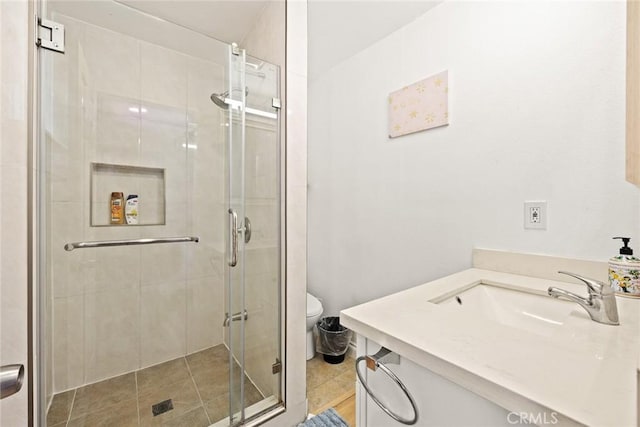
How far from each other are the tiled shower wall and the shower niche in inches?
1.1

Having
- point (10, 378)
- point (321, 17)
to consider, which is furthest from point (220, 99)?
point (10, 378)

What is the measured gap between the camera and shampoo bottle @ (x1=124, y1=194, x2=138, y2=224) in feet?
5.65

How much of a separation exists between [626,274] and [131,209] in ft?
7.83

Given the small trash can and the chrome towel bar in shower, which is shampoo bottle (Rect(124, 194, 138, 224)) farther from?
the small trash can

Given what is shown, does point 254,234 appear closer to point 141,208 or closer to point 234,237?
point 234,237

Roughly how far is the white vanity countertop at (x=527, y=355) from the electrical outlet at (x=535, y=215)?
41 cm

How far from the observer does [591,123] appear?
1.02 metres

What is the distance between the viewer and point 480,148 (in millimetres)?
1332

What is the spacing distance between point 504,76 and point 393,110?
601 mm

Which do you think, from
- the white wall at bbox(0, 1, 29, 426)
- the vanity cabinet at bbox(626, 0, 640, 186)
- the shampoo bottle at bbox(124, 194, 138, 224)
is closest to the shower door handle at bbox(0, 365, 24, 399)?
the white wall at bbox(0, 1, 29, 426)

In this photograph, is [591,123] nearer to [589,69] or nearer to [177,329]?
Result: [589,69]

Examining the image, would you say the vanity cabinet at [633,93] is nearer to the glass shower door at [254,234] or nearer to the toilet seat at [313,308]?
the glass shower door at [254,234]

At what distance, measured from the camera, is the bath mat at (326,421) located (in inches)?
47.5

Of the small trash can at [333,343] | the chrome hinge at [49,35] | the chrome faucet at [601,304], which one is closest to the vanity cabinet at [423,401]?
the chrome faucet at [601,304]
